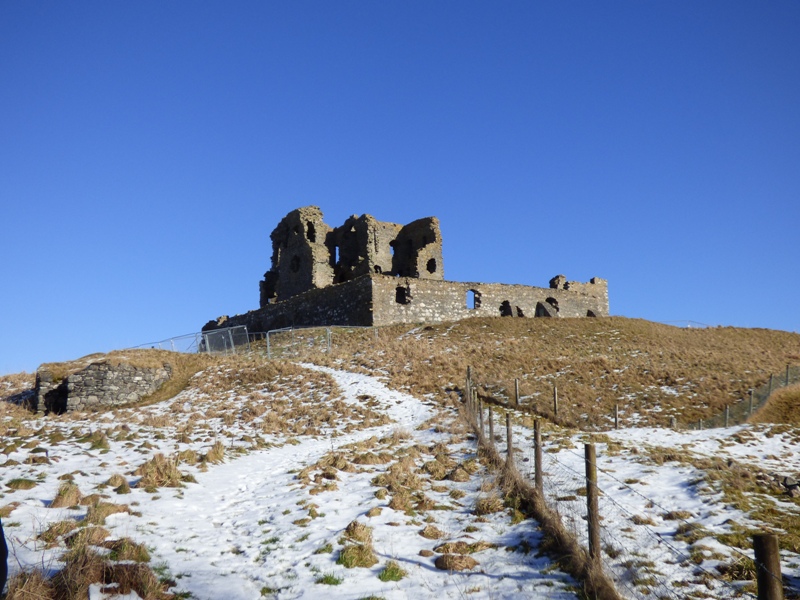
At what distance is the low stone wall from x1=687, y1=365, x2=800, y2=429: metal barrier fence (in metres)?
24.1

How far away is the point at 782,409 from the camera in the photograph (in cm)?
2323

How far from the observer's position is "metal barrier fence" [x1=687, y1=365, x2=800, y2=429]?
69.4ft

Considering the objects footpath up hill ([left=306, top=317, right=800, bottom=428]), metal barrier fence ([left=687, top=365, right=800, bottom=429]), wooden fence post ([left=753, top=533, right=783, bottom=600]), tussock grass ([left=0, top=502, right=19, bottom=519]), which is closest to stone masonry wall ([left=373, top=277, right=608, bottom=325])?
footpath up hill ([left=306, top=317, right=800, bottom=428])

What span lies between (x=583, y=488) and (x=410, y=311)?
29.6 m

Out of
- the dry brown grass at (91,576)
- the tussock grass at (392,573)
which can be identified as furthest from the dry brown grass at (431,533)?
the dry brown grass at (91,576)

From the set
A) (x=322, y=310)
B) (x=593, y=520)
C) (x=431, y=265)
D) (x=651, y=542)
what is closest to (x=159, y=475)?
(x=593, y=520)

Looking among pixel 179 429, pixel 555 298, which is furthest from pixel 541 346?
pixel 179 429

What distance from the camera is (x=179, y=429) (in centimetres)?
1845

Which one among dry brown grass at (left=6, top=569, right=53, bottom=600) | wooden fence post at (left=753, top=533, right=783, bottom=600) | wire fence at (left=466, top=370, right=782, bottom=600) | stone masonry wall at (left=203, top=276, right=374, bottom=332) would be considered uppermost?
stone masonry wall at (left=203, top=276, right=374, bottom=332)

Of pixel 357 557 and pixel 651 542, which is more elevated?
pixel 651 542

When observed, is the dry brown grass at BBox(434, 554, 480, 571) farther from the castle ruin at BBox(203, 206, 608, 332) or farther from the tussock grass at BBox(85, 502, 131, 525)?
the castle ruin at BBox(203, 206, 608, 332)

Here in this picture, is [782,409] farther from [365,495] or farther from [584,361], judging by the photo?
[365,495]

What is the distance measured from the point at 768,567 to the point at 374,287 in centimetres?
3395

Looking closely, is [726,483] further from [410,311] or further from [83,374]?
[410,311]
